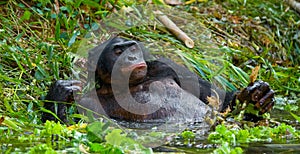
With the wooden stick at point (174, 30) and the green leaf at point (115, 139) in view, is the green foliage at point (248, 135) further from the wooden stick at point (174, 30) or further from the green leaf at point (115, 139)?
the wooden stick at point (174, 30)

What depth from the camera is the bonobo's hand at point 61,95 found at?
4.12 m

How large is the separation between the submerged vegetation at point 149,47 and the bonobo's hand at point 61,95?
11cm

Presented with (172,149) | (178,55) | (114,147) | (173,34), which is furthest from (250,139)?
(173,34)

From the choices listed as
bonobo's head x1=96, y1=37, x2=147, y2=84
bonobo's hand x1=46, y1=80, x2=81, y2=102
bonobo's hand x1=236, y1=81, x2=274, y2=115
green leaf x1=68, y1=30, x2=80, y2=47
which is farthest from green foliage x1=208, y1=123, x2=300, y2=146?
green leaf x1=68, y1=30, x2=80, y2=47

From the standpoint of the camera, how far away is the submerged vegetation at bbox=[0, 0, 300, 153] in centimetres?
297

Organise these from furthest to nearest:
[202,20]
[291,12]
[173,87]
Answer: [291,12] → [202,20] → [173,87]

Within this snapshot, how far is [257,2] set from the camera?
8.87m

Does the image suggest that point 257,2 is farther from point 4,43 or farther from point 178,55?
point 4,43

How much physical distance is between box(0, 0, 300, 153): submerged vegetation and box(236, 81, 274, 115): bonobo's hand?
0.14 meters

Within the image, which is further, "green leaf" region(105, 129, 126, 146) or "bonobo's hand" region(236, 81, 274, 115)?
"bonobo's hand" region(236, 81, 274, 115)

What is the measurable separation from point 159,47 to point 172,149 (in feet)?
9.27

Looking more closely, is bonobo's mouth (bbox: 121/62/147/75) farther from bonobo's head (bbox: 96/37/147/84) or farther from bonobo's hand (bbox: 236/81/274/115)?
bonobo's hand (bbox: 236/81/274/115)

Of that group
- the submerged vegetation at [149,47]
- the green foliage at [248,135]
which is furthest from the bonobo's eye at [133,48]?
the green foliage at [248,135]

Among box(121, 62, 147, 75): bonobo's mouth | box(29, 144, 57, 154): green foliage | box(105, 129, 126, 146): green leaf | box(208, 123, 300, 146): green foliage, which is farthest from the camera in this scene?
box(121, 62, 147, 75): bonobo's mouth
